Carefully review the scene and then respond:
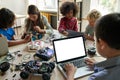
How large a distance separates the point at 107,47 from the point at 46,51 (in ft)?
2.73

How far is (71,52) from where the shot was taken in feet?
4.77

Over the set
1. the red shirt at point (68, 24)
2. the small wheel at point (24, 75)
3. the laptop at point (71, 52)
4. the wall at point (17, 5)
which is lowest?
the small wheel at point (24, 75)

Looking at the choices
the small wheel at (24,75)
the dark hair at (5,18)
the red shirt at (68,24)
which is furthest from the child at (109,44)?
the red shirt at (68,24)

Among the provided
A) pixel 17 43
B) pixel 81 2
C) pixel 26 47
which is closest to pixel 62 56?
pixel 26 47

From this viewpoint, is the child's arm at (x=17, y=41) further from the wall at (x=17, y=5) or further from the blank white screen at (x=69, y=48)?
the wall at (x=17, y=5)

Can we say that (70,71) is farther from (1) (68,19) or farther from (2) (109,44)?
(1) (68,19)

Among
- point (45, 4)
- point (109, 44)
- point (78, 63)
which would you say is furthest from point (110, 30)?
point (45, 4)

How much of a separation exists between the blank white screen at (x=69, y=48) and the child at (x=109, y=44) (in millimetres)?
499

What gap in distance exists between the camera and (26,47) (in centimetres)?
184

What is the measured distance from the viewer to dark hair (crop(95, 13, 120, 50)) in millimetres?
824

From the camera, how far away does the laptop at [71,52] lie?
1.39 meters

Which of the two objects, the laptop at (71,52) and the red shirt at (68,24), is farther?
the red shirt at (68,24)

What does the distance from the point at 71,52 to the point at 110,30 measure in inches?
26.1

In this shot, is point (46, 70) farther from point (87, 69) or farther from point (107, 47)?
point (107, 47)
